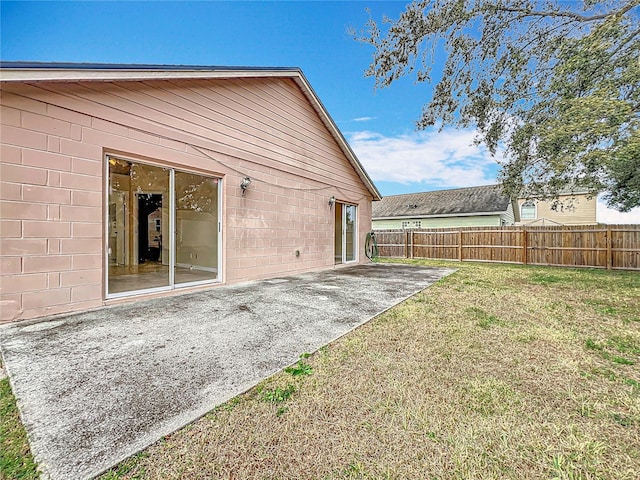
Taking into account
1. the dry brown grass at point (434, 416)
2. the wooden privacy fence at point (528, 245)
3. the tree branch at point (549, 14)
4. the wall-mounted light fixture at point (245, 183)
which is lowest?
the dry brown grass at point (434, 416)

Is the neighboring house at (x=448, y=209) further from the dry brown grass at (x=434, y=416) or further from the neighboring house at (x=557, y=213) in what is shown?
the dry brown grass at (x=434, y=416)

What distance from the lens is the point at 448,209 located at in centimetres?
1844

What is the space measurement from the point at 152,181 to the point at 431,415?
5448 millimetres

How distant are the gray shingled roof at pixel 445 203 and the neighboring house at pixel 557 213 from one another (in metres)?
3.30

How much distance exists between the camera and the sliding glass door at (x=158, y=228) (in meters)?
4.53

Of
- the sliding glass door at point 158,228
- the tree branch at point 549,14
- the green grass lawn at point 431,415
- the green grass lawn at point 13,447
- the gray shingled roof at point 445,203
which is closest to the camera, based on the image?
the green grass lawn at point 13,447

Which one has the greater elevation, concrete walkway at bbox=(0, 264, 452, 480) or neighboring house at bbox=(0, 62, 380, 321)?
neighboring house at bbox=(0, 62, 380, 321)

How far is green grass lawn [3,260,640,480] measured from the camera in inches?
54.1

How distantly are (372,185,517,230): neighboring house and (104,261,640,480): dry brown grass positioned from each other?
1545 cm

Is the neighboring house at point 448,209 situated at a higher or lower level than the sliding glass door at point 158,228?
higher

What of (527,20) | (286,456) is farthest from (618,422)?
(527,20)

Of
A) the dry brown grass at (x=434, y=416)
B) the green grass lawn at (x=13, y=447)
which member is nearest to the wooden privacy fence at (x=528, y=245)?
the dry brown grass at (x=434, y=416)

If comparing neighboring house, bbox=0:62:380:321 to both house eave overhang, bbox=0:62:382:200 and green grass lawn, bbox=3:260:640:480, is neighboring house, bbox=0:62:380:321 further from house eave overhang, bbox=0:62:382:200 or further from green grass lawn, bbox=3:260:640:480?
green grass lawn, bbox=3:260:640:480

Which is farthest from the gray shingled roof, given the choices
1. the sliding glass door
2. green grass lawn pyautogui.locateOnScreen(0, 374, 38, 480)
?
green grass lawn pyautogui.locateOnScreen(0, 374, 38, 480)
